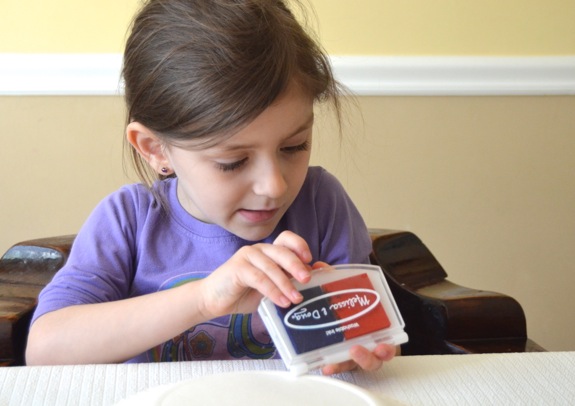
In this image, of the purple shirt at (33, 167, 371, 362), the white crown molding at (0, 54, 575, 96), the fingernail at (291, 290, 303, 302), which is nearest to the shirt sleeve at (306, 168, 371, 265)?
the purple shirt at (33, 167, 371, 362)

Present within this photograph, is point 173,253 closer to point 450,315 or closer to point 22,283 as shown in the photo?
point 22,283

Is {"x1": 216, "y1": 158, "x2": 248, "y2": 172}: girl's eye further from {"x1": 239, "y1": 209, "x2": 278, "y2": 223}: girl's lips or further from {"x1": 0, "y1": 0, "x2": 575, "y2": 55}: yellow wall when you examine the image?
{"x1": 0, "y1": 0, "x2": 575, "y2": 55}: yellow wall

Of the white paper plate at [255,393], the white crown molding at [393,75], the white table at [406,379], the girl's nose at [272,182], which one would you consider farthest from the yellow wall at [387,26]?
the white paper plate at [255,393]

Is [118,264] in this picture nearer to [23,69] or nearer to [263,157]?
[263,157]

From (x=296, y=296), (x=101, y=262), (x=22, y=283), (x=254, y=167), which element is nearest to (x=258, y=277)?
(x=296, y=296)

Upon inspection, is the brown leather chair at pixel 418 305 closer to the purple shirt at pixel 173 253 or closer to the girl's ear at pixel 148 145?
the purple shirt at pixel 173 253

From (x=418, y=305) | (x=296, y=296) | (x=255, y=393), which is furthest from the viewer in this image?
(x=418, y=305)

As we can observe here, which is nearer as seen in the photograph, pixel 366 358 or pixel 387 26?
pixel 366 358

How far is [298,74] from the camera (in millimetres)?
755

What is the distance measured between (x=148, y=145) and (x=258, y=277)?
Answer: 0.32 m

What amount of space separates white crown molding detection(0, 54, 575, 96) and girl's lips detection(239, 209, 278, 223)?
0.66m

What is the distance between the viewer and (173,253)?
87 cm

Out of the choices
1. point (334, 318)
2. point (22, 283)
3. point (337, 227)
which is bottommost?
point (22, 283)

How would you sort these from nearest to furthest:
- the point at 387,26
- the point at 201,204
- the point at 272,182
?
the point at 272,182 < the point at 201,204 < the point at 387,26
